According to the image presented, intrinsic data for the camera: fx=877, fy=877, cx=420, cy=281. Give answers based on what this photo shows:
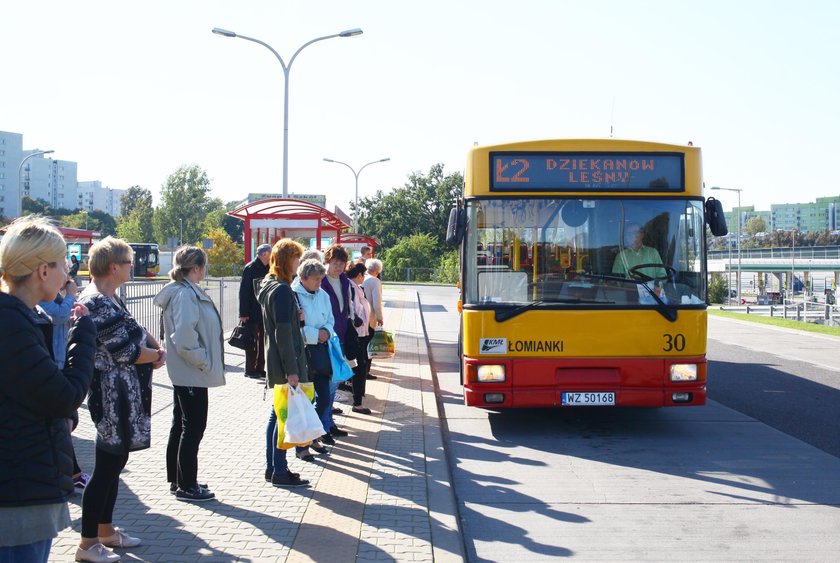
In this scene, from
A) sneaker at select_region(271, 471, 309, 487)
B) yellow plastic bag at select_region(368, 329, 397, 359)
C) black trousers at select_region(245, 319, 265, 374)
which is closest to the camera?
sneaker at select_region(271, 471, 309, 487)

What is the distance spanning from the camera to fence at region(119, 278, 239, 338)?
12.5m

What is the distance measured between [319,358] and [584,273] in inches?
116

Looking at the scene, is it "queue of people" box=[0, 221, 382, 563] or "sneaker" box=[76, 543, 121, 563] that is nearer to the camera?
"queue of people" box=[0, 221, 382, 563]

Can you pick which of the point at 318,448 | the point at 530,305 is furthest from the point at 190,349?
the point at 530,305

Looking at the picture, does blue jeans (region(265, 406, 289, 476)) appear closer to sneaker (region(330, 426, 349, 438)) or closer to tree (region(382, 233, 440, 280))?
sneaker (region(330, 426, 349, 438))

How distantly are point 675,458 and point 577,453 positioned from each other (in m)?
0.90

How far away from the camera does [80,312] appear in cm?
396

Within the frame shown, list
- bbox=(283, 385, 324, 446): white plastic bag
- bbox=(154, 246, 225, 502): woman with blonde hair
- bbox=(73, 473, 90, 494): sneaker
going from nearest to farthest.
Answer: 1. bbox=(154, 246, 225, 502): woman with blonde hair
2. bbox=(73, 473, 90, 494): sneaker
3. bbox=(283, 385, 324, 446): white plastic bag

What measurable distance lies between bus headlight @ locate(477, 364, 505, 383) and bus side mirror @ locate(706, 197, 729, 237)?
2.54 metres

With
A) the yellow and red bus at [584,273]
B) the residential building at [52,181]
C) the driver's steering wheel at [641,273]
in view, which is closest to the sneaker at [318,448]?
the yellow and red bus at [584,273]

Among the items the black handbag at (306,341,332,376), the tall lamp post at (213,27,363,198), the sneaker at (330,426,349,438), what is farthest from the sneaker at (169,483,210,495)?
the tall lamp post at (213,27,363,198)

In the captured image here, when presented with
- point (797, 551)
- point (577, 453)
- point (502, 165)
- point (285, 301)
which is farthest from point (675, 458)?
point (285, 301)

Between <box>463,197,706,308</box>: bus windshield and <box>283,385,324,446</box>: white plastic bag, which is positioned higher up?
<box>463,197,706,308</box>: bus windshield

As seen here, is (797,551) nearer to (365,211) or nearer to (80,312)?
(80,312)
